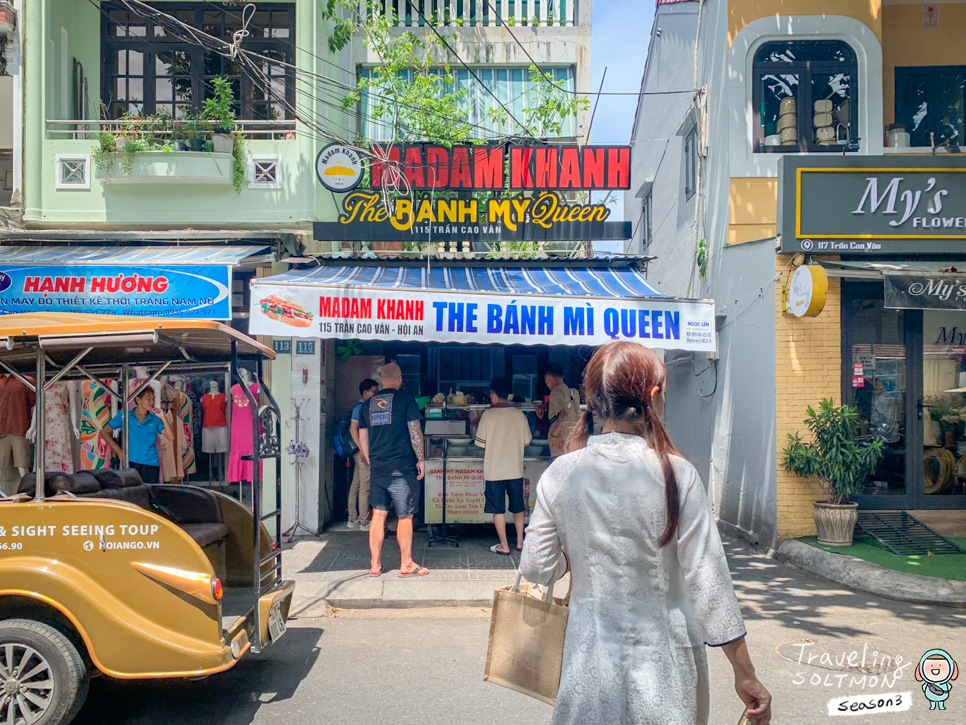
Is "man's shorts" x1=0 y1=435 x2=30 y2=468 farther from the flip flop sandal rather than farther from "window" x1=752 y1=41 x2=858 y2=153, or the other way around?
"window" x1=752 y1=41 x2=858 y2=153

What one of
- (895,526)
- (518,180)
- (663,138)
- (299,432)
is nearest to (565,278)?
(518,180)

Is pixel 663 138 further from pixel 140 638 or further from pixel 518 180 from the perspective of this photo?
pixel 140 638

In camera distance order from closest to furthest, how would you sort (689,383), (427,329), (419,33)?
(427,329) → (419,33) → (689,383)

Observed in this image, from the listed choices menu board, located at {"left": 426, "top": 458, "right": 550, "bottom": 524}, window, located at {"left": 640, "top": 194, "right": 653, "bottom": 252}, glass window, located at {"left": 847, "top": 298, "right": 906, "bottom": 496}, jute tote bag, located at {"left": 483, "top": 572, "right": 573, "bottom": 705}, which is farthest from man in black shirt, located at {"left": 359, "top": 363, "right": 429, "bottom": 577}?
window, located at {"left": 640, "top": 194, "right": 653, "bottom": 252}

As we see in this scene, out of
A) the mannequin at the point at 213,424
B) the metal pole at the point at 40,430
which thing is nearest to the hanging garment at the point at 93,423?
the mannequin at the point at 213,424

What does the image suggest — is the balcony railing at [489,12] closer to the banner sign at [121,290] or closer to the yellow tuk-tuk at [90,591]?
the banner sign at [121,290]

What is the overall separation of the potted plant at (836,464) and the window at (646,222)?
389 inches

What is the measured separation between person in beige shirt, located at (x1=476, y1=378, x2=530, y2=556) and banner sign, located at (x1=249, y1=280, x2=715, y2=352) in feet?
4.02

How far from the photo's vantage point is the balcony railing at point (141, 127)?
10.2 meters

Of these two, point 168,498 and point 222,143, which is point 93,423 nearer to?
point 222,143

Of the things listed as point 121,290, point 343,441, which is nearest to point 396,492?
point 343,441

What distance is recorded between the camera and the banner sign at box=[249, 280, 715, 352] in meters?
7.59

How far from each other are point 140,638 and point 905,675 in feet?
16.2

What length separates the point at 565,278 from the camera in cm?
902
